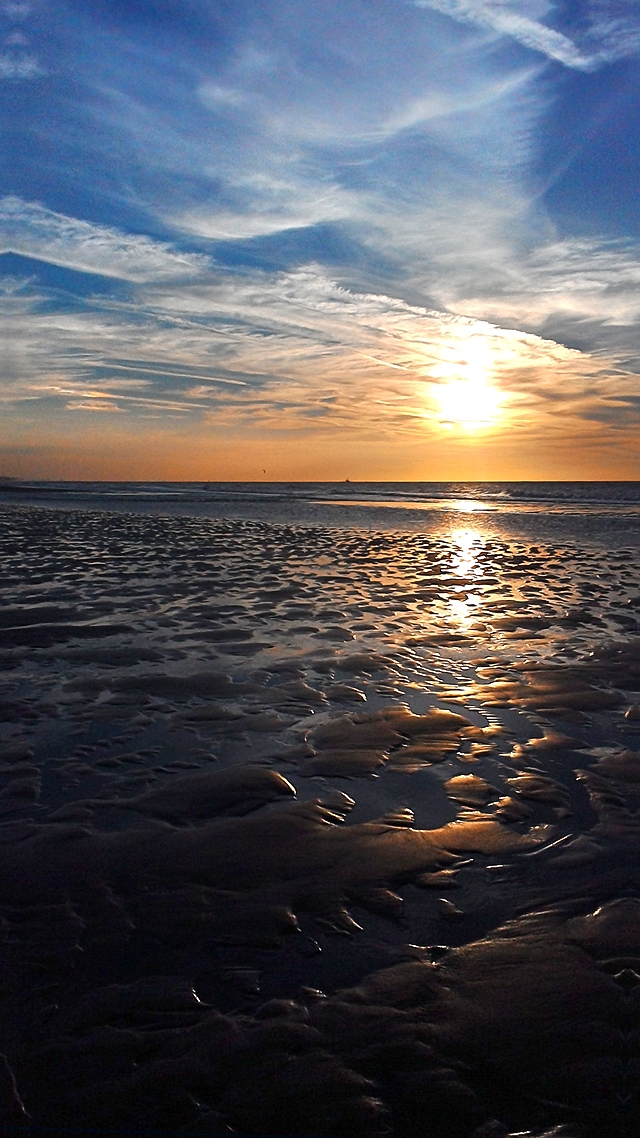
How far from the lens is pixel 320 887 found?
4.48 m

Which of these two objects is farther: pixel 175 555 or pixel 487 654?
pixel 175 555

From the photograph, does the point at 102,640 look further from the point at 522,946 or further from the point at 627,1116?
the point at 627,1116

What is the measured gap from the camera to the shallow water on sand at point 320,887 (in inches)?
118

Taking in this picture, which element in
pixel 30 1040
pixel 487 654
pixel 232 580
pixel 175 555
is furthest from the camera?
pixel 175 555

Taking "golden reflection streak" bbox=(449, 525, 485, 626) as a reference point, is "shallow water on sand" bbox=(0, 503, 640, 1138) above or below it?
below

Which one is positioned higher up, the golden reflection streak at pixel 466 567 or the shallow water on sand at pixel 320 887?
the golden reflection streak at pixel 466 567

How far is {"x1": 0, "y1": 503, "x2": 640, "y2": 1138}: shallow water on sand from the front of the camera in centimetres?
299

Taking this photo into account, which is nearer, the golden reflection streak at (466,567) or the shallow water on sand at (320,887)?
the shallow water on sand at (320,887)

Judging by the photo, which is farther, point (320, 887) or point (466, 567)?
point (466, 567)

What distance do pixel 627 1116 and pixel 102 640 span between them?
31.3 ft

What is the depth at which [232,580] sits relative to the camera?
17406 millimetres

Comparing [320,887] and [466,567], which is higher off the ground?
[466,567]

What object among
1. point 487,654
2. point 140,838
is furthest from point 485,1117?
point 487,654

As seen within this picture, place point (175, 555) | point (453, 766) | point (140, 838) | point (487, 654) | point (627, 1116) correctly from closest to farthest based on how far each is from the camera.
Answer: point (627, 1116) → point (140, 838) → point (453, 766) → point (487, 654) → point (175, 555)
